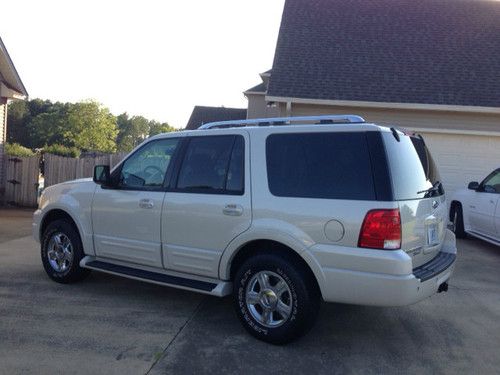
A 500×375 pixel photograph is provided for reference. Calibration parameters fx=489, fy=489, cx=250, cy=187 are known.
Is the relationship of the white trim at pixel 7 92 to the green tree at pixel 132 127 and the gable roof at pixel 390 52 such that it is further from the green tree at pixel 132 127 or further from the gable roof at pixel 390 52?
the green tree at pixel 132 127

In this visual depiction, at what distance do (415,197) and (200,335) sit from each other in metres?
2.28

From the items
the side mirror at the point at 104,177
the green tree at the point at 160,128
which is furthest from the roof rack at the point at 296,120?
the green tree at the point at 160,128

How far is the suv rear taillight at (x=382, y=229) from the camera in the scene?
3850mm

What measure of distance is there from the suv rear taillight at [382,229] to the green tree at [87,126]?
62.9 metres

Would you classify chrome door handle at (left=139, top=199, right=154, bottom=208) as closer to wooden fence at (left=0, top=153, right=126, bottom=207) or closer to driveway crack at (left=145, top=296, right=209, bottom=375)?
driveway crack at (left=145, top=296, right=209, bottom=375)

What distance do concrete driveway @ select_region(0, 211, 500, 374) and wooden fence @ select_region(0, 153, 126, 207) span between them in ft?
25.5

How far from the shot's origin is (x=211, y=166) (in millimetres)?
4859

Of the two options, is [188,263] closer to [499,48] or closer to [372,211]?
[372,211]

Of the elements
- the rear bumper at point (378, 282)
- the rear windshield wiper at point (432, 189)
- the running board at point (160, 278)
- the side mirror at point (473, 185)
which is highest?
the rear windshield wiper at point (432, 189)

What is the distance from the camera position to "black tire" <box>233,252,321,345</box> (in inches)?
163

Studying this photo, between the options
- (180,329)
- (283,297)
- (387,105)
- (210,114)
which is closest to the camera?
(283,297)

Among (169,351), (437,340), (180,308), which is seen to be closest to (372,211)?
(437,340)

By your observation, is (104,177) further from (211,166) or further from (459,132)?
(459,132)

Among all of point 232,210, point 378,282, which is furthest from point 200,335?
point 378,282
